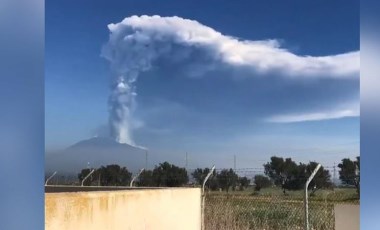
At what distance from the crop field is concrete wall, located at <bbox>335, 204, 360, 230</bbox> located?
2.01m

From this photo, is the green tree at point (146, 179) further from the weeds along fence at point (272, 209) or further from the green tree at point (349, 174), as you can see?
the green tree at point (349, 174)

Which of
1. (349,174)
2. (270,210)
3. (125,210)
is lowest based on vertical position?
(270,210)

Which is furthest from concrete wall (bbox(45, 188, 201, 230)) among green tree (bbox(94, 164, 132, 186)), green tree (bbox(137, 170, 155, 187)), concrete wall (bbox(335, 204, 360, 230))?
green tree (bbox(94, 164, 132, 186))

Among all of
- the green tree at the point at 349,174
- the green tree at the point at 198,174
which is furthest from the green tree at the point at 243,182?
the green tree at the point at 349,174

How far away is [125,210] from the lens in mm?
4578

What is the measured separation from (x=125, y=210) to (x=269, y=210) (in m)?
2.61

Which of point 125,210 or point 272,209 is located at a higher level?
point 125,210

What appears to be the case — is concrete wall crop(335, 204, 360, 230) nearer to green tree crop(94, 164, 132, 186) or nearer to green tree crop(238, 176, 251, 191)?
green tree crop(238, 176, 251, 191)

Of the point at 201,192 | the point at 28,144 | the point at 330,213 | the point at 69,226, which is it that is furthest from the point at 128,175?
the point at 28,144

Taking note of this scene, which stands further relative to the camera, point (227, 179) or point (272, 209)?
point (227, 179)

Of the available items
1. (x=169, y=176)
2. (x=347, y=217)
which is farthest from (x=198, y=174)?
(x=347, y=217)

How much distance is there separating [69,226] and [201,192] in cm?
286

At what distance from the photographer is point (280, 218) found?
21.6 feet

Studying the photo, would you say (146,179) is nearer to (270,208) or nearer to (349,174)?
(270,208)
